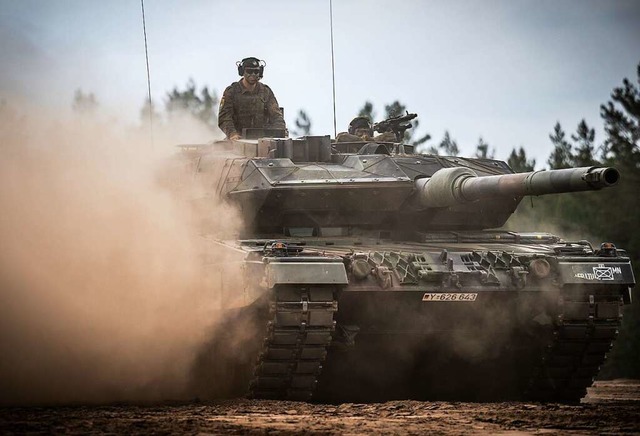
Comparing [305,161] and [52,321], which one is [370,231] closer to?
[305,161]

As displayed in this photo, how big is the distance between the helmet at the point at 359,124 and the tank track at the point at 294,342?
654cm

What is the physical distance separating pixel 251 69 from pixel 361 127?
2.04 m

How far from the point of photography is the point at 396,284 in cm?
1488

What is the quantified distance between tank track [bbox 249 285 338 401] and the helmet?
6.54m

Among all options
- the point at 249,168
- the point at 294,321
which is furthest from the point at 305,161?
the point at 294,321

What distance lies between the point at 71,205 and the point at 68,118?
6.01ft

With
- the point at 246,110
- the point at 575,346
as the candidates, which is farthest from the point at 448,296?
the point at 246,110

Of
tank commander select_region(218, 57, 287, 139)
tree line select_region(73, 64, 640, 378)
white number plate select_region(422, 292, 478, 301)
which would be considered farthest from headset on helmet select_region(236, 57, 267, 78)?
tree line select_region(73, 64, 640, 378)

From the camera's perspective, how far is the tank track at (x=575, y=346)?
15.6 meters

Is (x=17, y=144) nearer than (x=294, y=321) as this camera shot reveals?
No

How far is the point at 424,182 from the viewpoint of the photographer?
1683 cm

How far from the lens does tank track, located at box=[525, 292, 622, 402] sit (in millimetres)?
15648

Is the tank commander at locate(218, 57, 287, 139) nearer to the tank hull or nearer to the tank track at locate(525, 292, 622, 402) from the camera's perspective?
the tank hull

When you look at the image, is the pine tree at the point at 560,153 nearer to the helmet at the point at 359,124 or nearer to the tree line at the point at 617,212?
the tree line at the point at 617,212
